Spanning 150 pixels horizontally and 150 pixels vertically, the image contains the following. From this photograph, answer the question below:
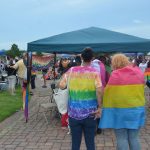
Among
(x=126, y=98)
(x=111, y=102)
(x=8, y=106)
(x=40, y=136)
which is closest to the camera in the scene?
(x=126, y=98)

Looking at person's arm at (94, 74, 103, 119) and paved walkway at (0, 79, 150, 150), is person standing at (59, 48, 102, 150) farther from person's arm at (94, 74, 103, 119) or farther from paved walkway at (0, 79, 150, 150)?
paved walkway at (0, 79, 150, 150)

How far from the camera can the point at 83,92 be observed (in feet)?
16.3

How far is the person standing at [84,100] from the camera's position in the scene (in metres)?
4.98

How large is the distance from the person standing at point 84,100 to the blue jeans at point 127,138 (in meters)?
0.37

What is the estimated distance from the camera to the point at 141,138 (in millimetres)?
7621

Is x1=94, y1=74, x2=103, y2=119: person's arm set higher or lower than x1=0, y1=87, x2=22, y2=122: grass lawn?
higher

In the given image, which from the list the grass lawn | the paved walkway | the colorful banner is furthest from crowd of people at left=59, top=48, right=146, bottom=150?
the colorful banner

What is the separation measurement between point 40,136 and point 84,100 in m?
3.18

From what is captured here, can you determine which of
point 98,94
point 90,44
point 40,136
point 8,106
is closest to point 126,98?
point 98,94

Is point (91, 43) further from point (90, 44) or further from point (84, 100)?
point (84, 100)

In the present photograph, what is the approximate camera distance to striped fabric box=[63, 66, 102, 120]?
4980 millimetres

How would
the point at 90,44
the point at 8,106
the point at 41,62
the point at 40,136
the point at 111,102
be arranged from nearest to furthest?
1. the point at 111,102
2. the point at 40,136
3. the point at 90,44
4. the point at 8,106
5. the point at 41,62

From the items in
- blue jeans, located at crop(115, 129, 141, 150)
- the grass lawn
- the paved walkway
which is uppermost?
blue jeans, located at crop(115, 129, 141, 150)

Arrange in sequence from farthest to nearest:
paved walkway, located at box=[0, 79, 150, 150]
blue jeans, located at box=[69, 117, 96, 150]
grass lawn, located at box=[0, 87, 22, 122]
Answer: grass lawn, located at box=[0, 87, 22, 122]
paved walkway, located at box=[0, 79, 150, 150]
blue jeans, located at box=[69, 117, 96, 150]
